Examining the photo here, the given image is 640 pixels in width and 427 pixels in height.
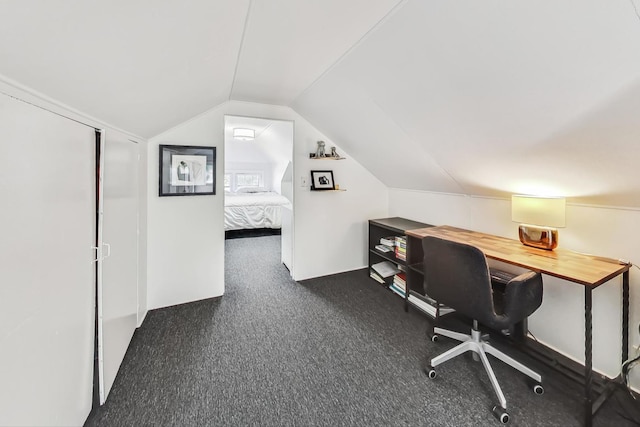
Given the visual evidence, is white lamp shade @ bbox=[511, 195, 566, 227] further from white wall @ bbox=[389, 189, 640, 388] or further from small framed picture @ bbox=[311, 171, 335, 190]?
small framed picture @ bbox=[311, 171, 335, 190]

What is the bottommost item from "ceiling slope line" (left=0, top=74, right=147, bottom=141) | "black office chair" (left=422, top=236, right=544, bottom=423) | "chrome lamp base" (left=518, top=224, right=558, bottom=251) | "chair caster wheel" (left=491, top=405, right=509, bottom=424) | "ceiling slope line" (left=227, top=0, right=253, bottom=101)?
"chair caster wheel" (left=491, top=405, right=509, bottom=424)

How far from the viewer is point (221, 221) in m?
2.78

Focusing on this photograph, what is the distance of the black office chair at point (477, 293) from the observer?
1.54 meters

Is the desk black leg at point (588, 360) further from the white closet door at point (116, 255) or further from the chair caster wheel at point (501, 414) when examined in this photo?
the white closet door at point (116, 255)

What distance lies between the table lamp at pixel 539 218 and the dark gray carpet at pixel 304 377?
0.92 meters

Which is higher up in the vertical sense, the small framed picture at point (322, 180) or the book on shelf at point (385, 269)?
the small framed picture at point (322, 180)

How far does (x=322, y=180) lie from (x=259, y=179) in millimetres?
5169

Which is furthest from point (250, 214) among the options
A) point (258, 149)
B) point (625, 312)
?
point (625, 312)

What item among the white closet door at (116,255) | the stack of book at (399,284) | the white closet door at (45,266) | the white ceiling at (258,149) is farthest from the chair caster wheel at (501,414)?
the white ceiling at (258,149)

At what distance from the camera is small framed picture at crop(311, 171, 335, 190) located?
3264 millimetres

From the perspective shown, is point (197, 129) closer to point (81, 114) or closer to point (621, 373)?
point (81, 114)

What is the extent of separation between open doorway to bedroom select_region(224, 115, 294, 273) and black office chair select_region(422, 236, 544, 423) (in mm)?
1947

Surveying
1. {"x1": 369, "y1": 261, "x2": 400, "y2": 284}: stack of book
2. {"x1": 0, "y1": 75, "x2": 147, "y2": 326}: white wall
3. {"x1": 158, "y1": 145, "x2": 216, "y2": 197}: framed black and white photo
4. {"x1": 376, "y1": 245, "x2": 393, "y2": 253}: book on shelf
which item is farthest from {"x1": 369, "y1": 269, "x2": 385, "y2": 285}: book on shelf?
{"x1": 0, "y1": 75, "x2": 147, "y2": 326}: white wall

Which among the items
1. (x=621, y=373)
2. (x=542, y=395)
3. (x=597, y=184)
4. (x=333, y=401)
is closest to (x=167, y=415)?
(x=333, y=401)
